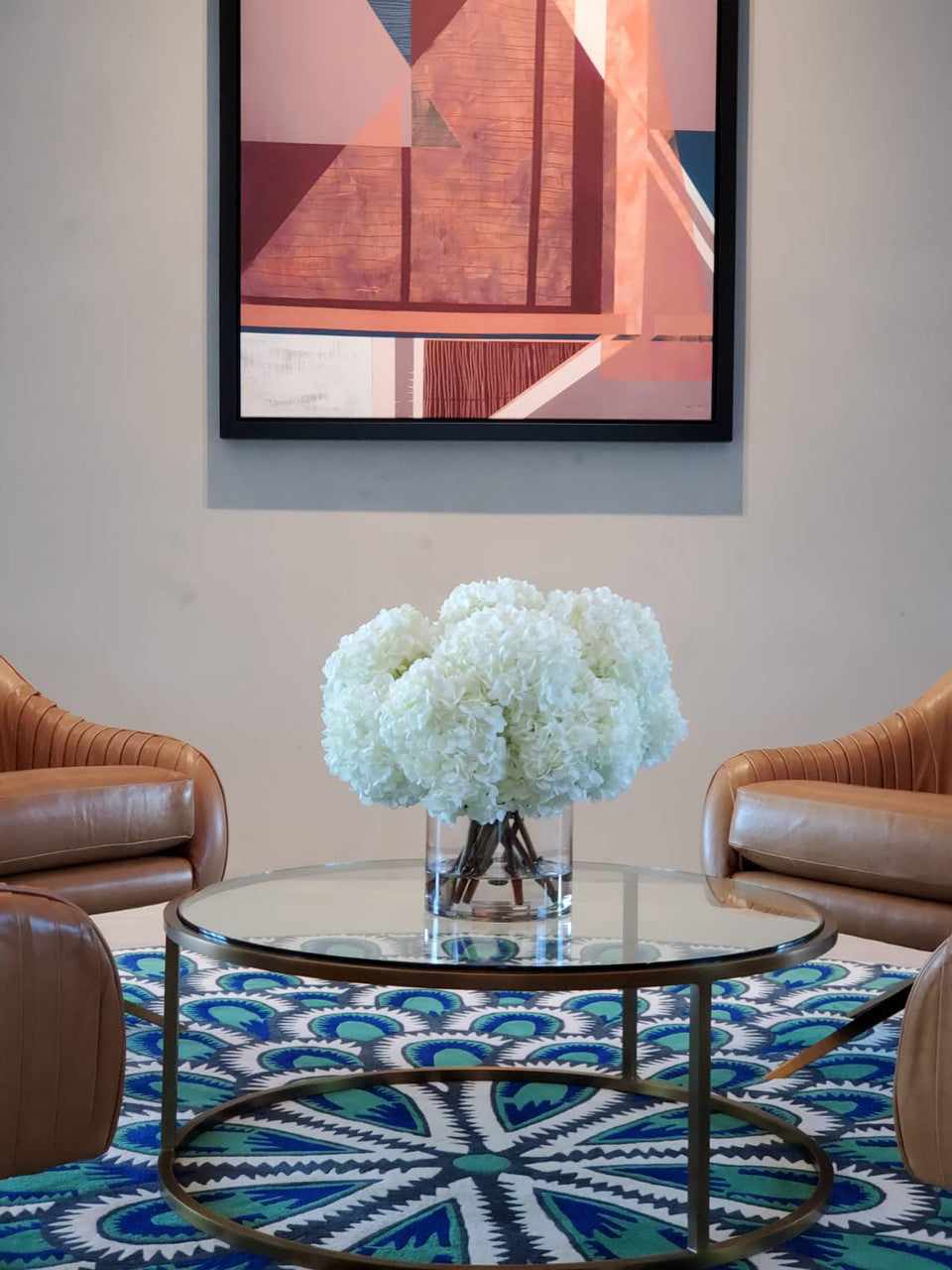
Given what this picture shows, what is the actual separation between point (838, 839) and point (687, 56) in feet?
7.76

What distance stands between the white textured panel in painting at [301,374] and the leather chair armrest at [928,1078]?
9.05 ft

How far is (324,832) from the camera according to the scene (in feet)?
13.5

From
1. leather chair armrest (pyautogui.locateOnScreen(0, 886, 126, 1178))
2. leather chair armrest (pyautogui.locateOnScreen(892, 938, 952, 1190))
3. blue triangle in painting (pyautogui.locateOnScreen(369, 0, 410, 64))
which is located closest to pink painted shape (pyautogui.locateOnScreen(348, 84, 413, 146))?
blue triangle in painting (pyautogui.locateOnScreen(369, 0, 410, 64))

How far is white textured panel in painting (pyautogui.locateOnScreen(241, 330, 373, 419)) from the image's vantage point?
400 cm

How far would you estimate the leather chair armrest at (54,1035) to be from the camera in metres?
1.55

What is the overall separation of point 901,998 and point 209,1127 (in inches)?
46.2

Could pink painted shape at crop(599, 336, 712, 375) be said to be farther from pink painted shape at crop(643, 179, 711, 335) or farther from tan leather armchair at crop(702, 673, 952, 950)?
tan leather armchair at crop(702, 673, 952, 950)

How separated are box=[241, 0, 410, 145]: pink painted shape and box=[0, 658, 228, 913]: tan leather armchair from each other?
5.96 ft

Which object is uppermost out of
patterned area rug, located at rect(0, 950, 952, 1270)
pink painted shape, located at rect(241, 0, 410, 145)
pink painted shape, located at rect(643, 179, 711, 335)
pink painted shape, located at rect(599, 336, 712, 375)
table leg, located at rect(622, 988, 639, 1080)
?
pink painted shape, located at rect(241, 0, 410, 145)

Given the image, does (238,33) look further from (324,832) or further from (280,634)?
(324,832)

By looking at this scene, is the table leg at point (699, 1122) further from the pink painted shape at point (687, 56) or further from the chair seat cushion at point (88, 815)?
the pink painted shape at point (687, 56)

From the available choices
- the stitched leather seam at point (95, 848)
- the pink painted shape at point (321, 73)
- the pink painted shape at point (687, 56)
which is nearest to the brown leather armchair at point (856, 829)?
the stitched leather seam at point (95, 848)

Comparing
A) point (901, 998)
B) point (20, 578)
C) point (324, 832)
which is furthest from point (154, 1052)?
point (20, 578)

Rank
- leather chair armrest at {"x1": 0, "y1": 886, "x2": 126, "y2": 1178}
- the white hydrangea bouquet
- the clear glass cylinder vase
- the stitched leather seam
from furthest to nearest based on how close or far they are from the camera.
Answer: the stitched leather seam < the clear glass cylinder vase < the white hydrangea bouquet < leather chair armrest at {"x1": 0, "y1": 886, "x2": 126, "y2": 1178}
